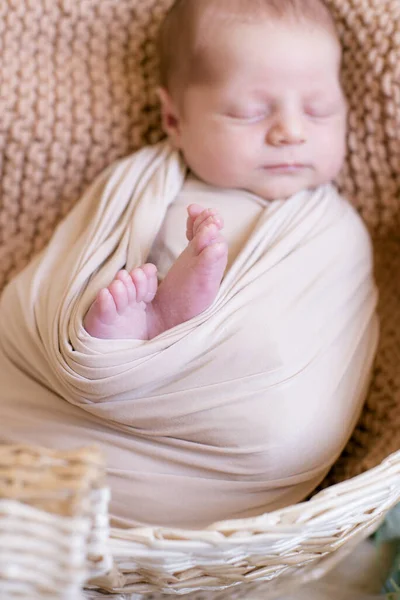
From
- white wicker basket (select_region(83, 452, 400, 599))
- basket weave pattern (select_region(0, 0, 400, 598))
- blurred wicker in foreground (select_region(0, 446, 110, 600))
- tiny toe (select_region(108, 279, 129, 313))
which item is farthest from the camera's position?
basket weave pattern (select_region(0, 0, 400, 598))

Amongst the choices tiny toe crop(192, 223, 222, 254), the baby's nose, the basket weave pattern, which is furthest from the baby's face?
tiny toe crop(192, 223, 222, 254)

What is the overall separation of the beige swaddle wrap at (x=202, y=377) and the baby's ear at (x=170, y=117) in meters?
0.15

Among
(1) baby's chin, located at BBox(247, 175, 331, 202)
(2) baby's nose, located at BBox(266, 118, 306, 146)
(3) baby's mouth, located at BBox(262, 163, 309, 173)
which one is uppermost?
(2) baby's nose, located at BBox(266, 118, 306, 146)

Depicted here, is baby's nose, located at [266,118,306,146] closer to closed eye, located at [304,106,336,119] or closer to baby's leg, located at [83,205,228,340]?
closed eye, located at [304,106,336,119]

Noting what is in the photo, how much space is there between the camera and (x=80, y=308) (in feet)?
2.75

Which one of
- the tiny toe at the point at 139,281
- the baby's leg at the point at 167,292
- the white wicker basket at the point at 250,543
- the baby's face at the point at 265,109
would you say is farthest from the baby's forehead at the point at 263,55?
the white wicker basket at the point at 250,543

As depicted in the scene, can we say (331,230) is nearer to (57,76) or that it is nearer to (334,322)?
(334,322)

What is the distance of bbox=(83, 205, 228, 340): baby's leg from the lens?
0.77 m

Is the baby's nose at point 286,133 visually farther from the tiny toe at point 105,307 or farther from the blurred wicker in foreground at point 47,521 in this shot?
the blurred wicker in foreground at point 47,521

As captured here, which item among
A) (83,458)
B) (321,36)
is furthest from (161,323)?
(321,36)

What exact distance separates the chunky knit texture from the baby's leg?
38cm

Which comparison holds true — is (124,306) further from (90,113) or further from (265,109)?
(90,113)

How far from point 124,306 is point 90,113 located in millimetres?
498

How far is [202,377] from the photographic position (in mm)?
827
